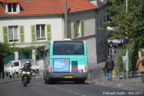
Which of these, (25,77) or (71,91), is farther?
(25,77)

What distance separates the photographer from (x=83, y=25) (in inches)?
2240

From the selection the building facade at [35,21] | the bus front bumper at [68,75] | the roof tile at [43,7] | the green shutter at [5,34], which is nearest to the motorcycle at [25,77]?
the bus front bumper at [68,75]

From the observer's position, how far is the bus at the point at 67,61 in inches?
1184

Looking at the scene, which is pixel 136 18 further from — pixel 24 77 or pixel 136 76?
pixel 24 77

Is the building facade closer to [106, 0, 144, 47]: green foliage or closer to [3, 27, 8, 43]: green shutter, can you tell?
[3, 27, 8, 43]: green shutter

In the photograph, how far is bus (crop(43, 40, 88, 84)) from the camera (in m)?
30.1

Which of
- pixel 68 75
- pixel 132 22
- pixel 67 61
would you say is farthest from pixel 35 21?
pixel 68 75

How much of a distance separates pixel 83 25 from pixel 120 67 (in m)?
21.4

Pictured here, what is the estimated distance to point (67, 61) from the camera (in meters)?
30.2

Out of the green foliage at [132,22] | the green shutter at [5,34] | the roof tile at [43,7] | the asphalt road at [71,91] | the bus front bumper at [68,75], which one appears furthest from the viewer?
the roof tile at [43,7]

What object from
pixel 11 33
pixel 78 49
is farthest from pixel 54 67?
pixel 11 33

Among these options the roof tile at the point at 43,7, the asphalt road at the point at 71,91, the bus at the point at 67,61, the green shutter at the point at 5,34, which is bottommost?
the asphalt road at the point at 71,91

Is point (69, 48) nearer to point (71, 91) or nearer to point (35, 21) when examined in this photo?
point (71, 91)

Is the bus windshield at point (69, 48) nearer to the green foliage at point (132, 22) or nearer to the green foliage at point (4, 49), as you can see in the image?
the green foliage at point (132, 22)
